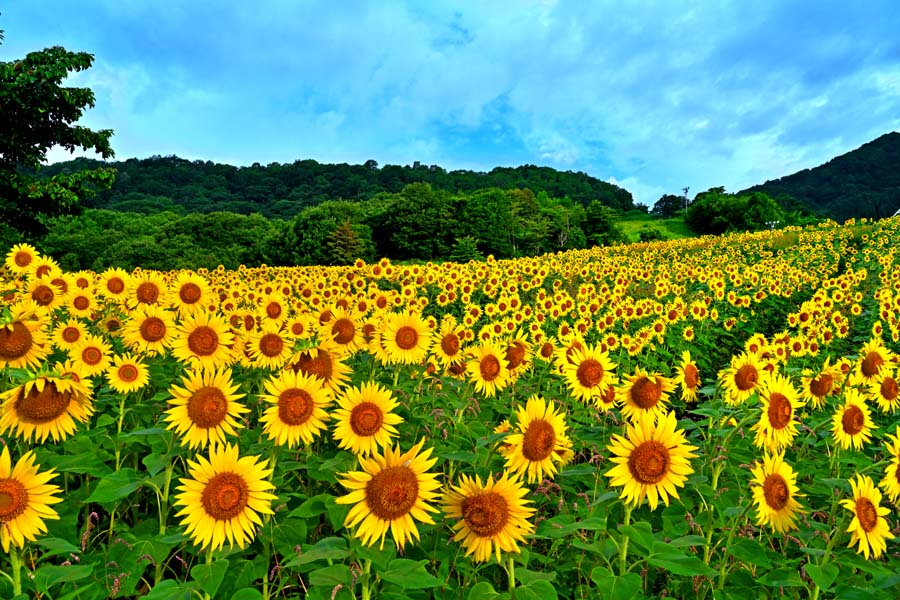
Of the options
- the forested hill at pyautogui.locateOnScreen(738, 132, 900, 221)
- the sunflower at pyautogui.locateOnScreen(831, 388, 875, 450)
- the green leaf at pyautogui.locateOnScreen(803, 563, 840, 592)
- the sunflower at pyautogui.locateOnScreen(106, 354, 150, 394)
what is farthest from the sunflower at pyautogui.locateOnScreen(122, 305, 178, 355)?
the forested hill at pyautogui.locateOnScreen(738, 132, 900, 221)

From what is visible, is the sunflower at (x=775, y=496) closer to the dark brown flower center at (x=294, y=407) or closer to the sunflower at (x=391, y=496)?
the sunflower at (x=391, y=496)

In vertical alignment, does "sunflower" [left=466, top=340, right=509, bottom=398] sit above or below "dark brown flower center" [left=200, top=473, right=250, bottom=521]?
above

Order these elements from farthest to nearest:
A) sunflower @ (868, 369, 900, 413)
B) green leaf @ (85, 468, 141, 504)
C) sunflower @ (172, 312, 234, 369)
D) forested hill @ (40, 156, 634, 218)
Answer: forested hill @ (40, 156, 634, 218), sunflower @ (868, 369, 900, 413), sunflower @ (172, 312, 234, 369), green leaf @ (85, 468, 141, 504)

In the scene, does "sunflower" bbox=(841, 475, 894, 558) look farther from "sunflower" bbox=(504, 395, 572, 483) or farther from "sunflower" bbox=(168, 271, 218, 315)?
"sunflower" bbox=(168, 271, 218, 315)

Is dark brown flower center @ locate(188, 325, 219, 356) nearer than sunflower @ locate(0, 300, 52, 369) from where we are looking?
No

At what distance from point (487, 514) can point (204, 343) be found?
2225 mm

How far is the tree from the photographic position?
917 inches

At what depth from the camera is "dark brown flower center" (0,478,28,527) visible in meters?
1.85

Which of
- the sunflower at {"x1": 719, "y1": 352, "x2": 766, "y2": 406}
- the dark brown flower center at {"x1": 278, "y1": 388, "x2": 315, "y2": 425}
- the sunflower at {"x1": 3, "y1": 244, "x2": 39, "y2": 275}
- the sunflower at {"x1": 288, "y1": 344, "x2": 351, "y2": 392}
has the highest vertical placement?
the sunflower at {"x1": 3, "y1": 244, "x2": 39, "y2": 275}

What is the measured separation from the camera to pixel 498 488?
206 cm

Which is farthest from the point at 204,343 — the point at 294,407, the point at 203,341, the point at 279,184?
the point at 279,184

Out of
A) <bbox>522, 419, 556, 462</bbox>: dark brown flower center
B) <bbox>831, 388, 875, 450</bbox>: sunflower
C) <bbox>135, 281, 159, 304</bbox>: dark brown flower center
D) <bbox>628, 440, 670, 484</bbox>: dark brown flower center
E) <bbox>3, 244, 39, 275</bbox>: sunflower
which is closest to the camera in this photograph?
<bbox>628, 440, 670, 484</bbox>: dark brown flower center

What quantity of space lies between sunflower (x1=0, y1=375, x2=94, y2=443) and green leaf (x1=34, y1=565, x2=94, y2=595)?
775mm

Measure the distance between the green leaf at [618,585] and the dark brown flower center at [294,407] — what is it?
143 centimetres
